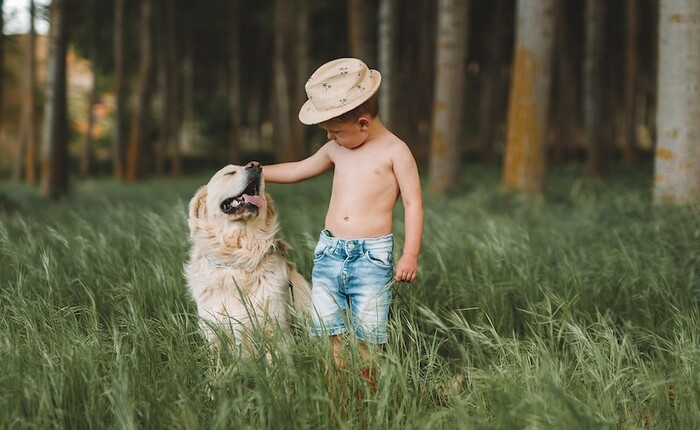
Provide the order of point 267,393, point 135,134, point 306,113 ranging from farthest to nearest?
point 135,134
point 306,113
point 267,393

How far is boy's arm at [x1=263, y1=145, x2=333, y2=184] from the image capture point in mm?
3613

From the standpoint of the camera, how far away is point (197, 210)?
150 inches

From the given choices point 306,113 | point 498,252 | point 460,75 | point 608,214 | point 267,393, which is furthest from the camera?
point 460,75

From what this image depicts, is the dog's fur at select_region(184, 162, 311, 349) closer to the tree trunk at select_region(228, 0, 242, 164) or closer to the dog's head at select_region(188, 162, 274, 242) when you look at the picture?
the dog's head at select_region(188, 162, 274, 242)

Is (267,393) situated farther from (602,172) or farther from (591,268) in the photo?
(602,172)

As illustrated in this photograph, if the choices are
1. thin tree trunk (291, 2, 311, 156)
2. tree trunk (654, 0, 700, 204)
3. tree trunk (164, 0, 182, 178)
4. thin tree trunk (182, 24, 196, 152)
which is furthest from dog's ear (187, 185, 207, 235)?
thin tree trunk (182, 24, 196, 152)

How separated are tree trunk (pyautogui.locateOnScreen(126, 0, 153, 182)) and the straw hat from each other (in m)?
15.3

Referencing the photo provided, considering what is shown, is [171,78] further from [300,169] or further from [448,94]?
[300,169]

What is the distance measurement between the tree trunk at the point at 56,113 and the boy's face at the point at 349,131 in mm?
8829

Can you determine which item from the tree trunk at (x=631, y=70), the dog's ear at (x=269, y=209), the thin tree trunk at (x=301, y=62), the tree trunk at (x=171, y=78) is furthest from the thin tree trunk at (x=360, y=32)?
the dog's ear at (x=269, y=209)

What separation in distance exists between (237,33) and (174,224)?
16.8 metres

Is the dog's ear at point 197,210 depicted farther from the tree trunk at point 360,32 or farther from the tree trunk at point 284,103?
the tree trunk at point 284,103

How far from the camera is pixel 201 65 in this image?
1211 inches

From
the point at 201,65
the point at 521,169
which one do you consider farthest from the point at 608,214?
the point at 201,65
